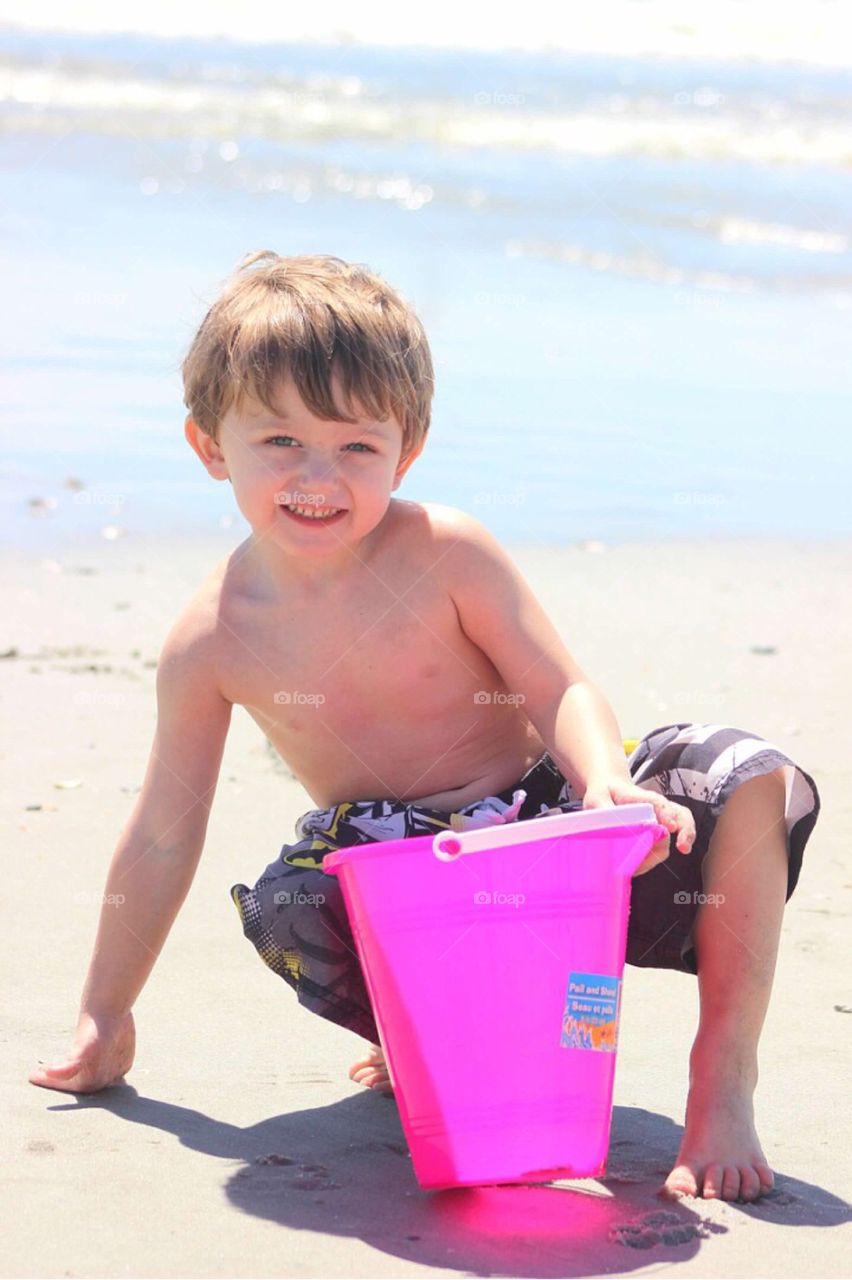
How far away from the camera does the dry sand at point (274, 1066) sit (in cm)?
211

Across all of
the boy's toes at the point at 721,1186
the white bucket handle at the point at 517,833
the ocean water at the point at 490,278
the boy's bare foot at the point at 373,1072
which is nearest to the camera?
the white bucket handle at the point at 517,833

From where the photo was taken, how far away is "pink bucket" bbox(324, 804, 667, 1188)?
83.3 inches

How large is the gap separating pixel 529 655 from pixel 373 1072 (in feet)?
2.22

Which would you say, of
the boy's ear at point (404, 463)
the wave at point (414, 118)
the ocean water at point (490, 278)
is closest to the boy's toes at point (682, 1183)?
the boy's ear at point (404, 463)

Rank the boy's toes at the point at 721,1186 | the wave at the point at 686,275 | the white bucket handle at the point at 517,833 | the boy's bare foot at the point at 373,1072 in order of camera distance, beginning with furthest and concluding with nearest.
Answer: the wave at the point at 686,275 → the boy's bare foot at the point at 373,1072 → the boy's toes at the point at 721,1186 → the white bucket handle at the point at 517,833

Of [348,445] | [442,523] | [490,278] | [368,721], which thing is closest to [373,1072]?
[368,721]

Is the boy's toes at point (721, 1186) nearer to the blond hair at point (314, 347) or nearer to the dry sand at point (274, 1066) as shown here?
the dry sand at point (274, 1066)

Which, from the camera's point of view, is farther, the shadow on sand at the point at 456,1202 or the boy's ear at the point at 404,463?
the boy's ear at the point at 404,463

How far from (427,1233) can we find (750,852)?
2.11ft

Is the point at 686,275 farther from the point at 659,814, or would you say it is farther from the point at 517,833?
the point at 517,833

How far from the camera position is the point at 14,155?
12383 mm

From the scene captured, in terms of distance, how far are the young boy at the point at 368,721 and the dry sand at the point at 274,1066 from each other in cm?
11

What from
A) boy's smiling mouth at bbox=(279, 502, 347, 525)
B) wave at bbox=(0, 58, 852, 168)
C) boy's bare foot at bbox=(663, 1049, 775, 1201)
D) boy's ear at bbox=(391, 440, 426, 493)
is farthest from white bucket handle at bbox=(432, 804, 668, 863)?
wave at bbox=(0, 58, 852, 168)

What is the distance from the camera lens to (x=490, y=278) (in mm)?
8734
